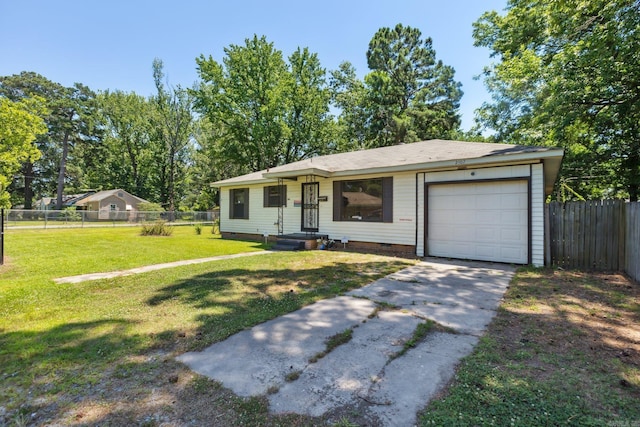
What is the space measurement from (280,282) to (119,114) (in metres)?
42.4

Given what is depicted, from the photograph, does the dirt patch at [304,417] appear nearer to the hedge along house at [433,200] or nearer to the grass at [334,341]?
the grass at [334,341]

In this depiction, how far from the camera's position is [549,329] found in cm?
332

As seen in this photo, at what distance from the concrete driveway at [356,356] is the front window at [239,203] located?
9849 mm

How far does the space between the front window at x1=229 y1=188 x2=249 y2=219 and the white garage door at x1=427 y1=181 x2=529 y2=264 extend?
816 centimetres

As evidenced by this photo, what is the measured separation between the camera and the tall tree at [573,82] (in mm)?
7348

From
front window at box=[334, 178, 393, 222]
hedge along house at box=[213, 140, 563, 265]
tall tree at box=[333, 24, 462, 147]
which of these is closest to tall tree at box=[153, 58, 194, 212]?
tall tree at box=[333, 24, 462, 147]

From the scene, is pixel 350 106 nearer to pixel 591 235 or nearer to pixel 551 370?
pixel 591 235

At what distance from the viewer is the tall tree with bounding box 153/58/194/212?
32031mm

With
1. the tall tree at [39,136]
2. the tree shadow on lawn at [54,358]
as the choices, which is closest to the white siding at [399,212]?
the tree shadow on lawn at [54,358]

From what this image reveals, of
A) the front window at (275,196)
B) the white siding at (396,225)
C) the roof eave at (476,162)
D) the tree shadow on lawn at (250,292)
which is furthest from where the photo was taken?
the front window at (275,196)

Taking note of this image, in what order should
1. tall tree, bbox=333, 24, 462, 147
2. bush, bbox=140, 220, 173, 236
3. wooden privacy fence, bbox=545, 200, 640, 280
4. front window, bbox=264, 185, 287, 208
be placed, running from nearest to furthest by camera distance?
wooden privacy fence, bbox=545, 200, 640, 280, front window, bbox=264, 185, 287, 208, bush, bbox=140, 220, 173, 236, tall tree, bbox=333, 24, 462, 147

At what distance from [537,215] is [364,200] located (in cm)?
462

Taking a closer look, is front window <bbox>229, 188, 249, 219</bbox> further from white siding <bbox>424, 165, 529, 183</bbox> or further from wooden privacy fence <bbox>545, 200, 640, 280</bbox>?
wooden privacy fence <bbox>545, 200, 640, 280</bbox>

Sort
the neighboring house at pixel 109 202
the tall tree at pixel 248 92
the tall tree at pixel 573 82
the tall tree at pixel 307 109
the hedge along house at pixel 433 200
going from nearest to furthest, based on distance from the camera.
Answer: the hedge along house at pixel 433 200, the tall tree at pixel 573 82, the tall tree at pixel 248 92, the tall tree at pixel 307 109, the neighboring house at pixel 109 202
